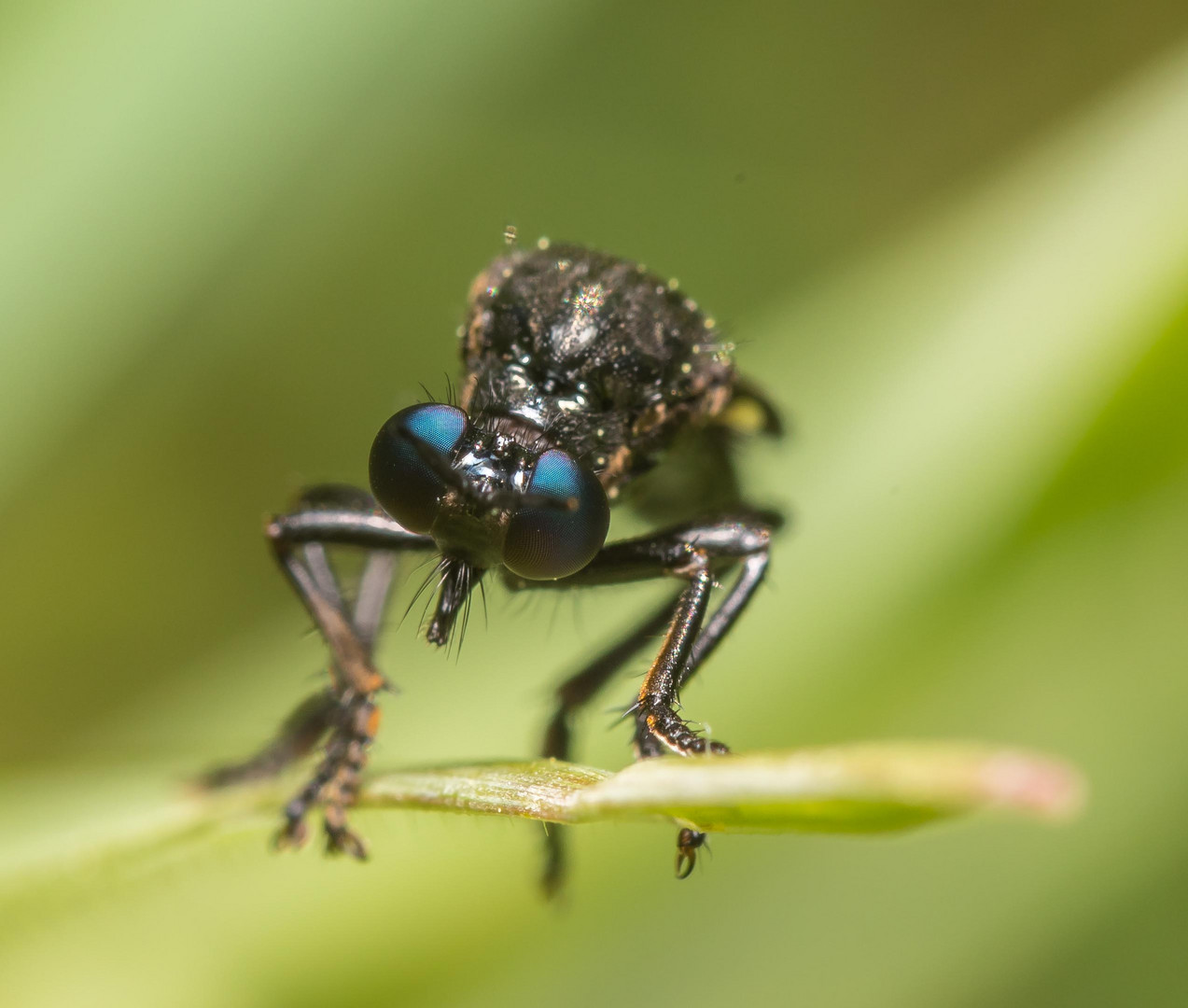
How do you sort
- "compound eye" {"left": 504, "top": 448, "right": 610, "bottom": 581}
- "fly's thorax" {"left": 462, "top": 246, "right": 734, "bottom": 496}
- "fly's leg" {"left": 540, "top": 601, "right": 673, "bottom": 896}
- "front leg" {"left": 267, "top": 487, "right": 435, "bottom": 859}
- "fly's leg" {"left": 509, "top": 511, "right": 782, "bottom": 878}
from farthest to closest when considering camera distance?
1. "fly's leg" {"left": 540, "top": 601, "right": 673, "bottom": 896}
2. "fly's thorax" {"left": 462, "top": 246, "right": 734, "bottom": 496}
3. "front leg" {"left": 267, "top": 487, "right": 435, "bottom": 859}
4. "compound eye" {"left": 504, "top": 448, "right": 610, "bottom": 581}
5. "fly's leg" {"left": 509, "top": 511, "right": 782, "bottom": 878}

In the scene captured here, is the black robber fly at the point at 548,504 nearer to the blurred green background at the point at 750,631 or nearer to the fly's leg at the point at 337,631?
the fly's leg at the point at 337,631

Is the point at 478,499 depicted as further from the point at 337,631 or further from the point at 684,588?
the point at 337,631

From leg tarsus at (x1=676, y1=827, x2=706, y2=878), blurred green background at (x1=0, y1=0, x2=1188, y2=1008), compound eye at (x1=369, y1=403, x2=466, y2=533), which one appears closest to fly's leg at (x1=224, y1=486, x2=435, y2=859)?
blurred green background at (x1=0, y1=0, x2=1188, y2=1008)

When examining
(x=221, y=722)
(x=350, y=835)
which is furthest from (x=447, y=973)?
(x=221, y=722)

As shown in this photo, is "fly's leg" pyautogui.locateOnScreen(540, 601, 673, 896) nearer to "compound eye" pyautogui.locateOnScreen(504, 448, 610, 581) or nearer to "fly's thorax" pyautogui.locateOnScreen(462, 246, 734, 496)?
"fly's thorax" pyautogui.locateOnScreen(462, 246, 734, 496)

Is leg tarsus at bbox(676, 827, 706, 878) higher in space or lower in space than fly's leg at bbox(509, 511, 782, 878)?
lower

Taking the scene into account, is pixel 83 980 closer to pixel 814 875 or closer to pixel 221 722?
pixel 221 722

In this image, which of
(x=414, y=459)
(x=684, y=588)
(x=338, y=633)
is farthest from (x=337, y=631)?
(x=684, y=588)

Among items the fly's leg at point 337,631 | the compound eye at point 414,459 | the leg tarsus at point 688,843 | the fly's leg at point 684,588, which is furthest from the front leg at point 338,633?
the leg tarsus at point 688,843
